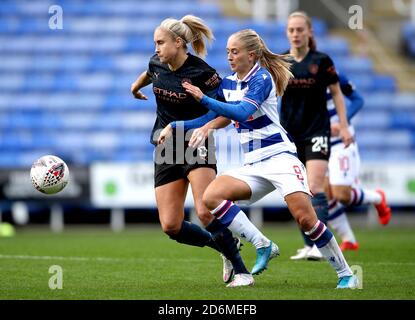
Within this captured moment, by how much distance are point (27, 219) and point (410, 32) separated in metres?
9.36

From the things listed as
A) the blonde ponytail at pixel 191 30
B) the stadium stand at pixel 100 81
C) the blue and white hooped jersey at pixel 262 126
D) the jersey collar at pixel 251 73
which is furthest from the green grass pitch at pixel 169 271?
the stadium stand at pixel 100 81

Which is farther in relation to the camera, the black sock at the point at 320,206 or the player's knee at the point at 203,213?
the black sock at the point at 320,206

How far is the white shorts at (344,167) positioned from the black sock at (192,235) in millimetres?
3247

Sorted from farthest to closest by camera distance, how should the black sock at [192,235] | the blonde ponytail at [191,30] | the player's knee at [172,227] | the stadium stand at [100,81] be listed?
the stadium stand at [100,81], the black sock at [192,235], the player's knee at [172,227], the blonde ponytail at [191,30]

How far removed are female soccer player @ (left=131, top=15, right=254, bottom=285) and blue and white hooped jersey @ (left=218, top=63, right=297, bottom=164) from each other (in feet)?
1.13

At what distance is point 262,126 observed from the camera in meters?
6.80

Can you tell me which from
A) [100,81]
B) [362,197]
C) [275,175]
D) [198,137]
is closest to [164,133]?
[198,137]

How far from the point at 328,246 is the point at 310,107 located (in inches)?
119

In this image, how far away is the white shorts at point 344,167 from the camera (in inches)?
404

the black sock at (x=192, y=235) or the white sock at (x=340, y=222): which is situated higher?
the black sock at (x=192, y=235)

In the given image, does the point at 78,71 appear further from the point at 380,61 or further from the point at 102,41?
the point at 380,61

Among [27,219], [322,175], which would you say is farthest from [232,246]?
[27,219]

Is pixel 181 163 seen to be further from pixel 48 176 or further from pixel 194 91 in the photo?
pixel 48 176

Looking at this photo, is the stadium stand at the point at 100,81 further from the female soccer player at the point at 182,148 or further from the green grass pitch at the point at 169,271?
the female soccer player at the point at 182,148
